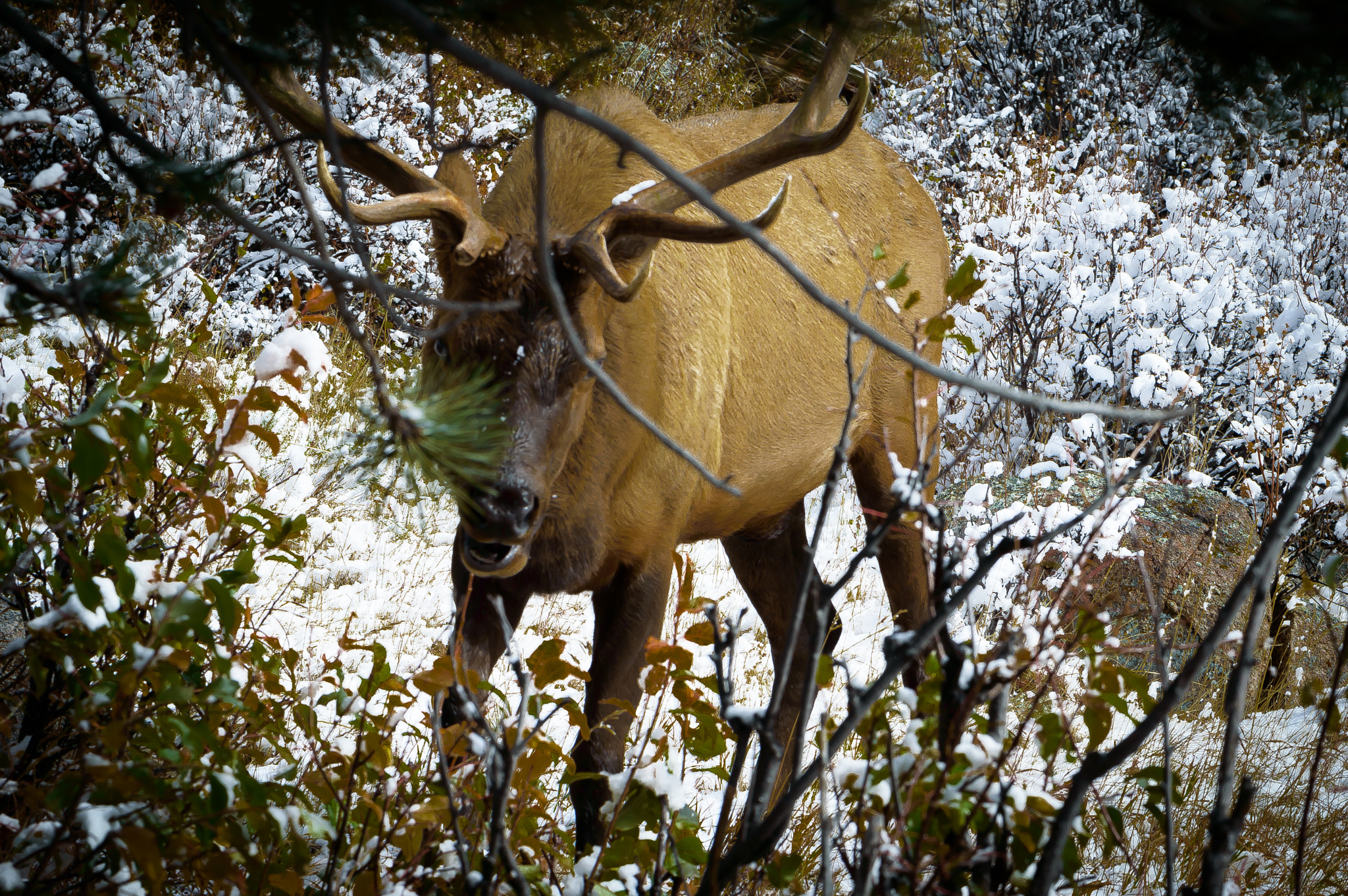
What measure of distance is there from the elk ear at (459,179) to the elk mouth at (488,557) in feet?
2.85

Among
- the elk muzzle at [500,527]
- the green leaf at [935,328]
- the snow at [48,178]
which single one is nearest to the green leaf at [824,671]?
the green leaf at [935,328]

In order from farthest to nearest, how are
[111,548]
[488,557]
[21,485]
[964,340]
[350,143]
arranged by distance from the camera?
1. [350,143]
2. [488,557]
3. [964,340]
4. [111,548]
5. [21,485]

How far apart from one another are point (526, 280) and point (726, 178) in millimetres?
620

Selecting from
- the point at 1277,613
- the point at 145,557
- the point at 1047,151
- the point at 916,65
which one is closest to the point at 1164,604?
the point at 1277,613

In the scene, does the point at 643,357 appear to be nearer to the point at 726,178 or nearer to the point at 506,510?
the point at 726,178

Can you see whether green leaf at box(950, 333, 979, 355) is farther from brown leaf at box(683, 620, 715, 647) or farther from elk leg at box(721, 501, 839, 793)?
elk leg at box(721, 501, 839, 793)

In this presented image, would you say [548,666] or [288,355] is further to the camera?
[288,355]

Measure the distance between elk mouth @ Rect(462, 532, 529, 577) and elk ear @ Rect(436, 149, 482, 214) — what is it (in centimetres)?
87

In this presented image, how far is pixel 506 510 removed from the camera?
2.18 m

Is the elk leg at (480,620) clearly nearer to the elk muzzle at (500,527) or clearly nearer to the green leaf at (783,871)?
the elk muzzle at (500,527)

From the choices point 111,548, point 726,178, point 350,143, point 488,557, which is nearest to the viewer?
point 111,548

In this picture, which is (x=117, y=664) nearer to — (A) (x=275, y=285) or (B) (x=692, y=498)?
(B) (x=692, y=498)

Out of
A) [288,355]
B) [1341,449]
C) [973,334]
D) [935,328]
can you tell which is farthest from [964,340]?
[973,334]

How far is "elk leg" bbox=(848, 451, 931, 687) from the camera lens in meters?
3.79
